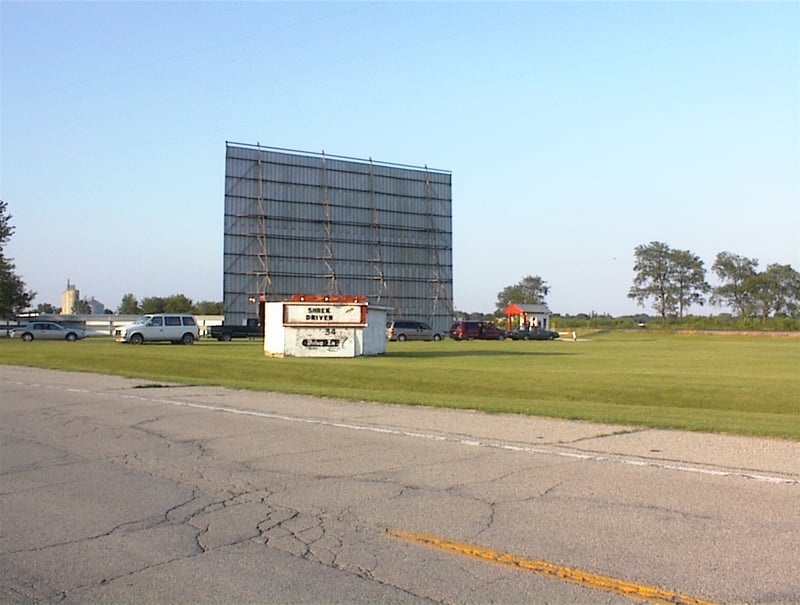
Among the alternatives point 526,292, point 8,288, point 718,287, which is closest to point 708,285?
point 718,287

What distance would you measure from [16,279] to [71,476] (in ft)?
274

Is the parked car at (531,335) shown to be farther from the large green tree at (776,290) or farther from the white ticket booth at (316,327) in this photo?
the large green tree at (776,290)

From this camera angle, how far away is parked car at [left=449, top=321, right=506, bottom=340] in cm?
7588

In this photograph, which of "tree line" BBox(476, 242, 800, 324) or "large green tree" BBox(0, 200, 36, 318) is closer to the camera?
"large green tree" BBox(0, 200, 36, 318)

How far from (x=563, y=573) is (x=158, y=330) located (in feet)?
164

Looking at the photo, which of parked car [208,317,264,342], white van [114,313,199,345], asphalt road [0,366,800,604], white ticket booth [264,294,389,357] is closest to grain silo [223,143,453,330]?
parked car [208,317,264,342]

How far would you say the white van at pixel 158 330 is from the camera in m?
52.4

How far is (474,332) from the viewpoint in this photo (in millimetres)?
76500

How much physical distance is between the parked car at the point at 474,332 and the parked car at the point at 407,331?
136 inches

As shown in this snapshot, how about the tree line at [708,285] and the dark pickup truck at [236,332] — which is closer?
the dark pickup truck at [236,332]

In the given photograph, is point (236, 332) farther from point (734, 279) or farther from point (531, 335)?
point (734, 279)

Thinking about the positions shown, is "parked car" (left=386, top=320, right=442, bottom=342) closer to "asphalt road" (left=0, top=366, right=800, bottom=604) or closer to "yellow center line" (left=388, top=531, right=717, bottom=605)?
"asphalt road" (left=0, top=366, right=800, bottom=604)

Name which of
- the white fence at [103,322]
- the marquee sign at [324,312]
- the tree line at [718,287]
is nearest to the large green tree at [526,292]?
the tree line at [718,287]

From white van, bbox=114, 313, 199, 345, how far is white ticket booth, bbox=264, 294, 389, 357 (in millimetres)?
14662
